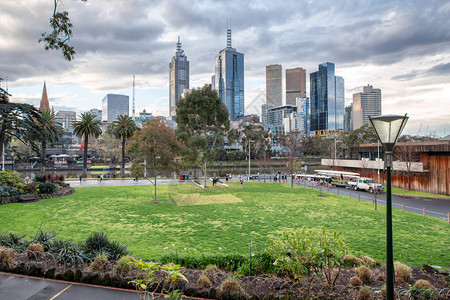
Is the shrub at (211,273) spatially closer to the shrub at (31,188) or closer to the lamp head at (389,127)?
the lamp head at (389,127)

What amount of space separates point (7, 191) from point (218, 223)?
18970mm

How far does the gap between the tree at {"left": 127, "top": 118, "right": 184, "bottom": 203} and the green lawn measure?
3.35 m

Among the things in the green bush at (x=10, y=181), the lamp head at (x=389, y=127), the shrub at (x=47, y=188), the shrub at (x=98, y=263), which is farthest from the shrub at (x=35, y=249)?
the shrub at (x=47, y=188)

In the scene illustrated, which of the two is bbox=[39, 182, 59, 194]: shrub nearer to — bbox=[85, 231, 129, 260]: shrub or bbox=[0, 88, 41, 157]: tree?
bbox=[0, 88, 41, 157]: tree

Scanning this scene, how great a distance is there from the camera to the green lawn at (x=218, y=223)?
12117 mm

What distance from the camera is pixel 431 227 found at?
16.2 metres

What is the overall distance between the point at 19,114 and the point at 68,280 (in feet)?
20.6

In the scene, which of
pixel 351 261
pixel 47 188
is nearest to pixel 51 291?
pixel 351 261

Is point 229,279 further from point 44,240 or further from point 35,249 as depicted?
point 44,240

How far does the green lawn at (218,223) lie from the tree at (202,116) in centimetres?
1801

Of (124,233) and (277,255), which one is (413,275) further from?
(124,233)

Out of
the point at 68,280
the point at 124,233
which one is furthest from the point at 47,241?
the point at 124,233

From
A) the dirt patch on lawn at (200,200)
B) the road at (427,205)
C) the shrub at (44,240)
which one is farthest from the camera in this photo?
the dirt patch on lawn at (200,200)

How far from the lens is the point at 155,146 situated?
2359cm
